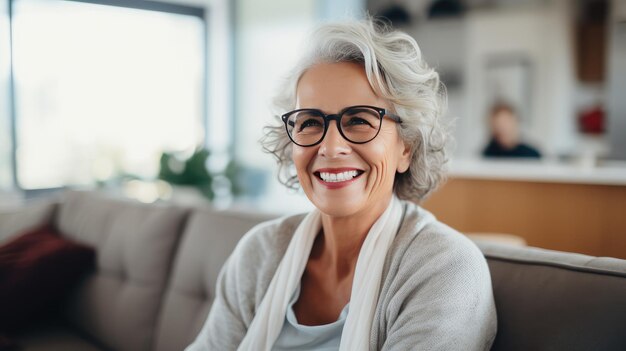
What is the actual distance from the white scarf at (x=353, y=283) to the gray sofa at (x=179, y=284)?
0.77 feet

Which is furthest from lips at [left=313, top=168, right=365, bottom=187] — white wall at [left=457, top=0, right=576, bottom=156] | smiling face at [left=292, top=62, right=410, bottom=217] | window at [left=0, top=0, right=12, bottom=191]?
white wall at [left=457, top=0, right=576, bottom=156]

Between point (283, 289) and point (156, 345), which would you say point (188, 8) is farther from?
point (283, 289)

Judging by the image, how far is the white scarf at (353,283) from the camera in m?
1.08

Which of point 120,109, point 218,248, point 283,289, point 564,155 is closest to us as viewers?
point 283,289

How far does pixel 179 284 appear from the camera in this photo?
1.79 m

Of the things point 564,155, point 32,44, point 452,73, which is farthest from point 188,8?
point 564,155

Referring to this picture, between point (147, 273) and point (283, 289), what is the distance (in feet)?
2.75

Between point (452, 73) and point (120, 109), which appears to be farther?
point (452, 73)

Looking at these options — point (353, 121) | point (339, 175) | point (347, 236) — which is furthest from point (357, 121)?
point (347, 236)

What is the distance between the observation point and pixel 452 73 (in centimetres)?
605

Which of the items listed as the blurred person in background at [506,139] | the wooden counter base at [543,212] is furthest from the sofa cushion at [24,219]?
the blurred person in background at [506,139]

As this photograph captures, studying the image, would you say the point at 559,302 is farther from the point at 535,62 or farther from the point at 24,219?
the point at 535,62

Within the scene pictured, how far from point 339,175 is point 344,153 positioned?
4 centimetres

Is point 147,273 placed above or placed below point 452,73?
below
